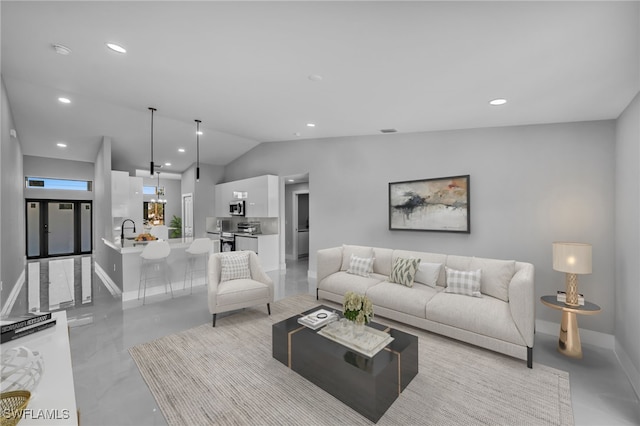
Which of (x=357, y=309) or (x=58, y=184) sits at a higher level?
(x=58, y=184)

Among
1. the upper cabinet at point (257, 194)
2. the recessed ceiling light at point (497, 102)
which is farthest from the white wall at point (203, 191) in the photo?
the recessed ceiling light at point (497, 102)

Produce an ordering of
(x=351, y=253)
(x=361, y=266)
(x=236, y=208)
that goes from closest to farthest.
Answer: (x=361, y=266)
(x=351, y=253)
(x=236, y=208)

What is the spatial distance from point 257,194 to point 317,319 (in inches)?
187

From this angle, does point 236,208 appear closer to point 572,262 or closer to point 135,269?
point 135,269

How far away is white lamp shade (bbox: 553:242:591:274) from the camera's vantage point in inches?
108

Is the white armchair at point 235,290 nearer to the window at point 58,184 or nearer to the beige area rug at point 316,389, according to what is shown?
the beige area rug at point 316,389

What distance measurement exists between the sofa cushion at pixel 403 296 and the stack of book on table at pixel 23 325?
3.15 metres

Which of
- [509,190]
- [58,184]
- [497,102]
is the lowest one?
[509,190]

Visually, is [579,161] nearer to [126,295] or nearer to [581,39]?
[581,39]

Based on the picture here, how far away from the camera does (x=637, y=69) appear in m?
2.03

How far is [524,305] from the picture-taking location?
266 cm

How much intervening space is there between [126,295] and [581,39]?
20.1 feet

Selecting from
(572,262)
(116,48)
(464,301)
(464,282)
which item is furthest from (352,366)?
(116,48)

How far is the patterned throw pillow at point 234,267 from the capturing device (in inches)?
155
